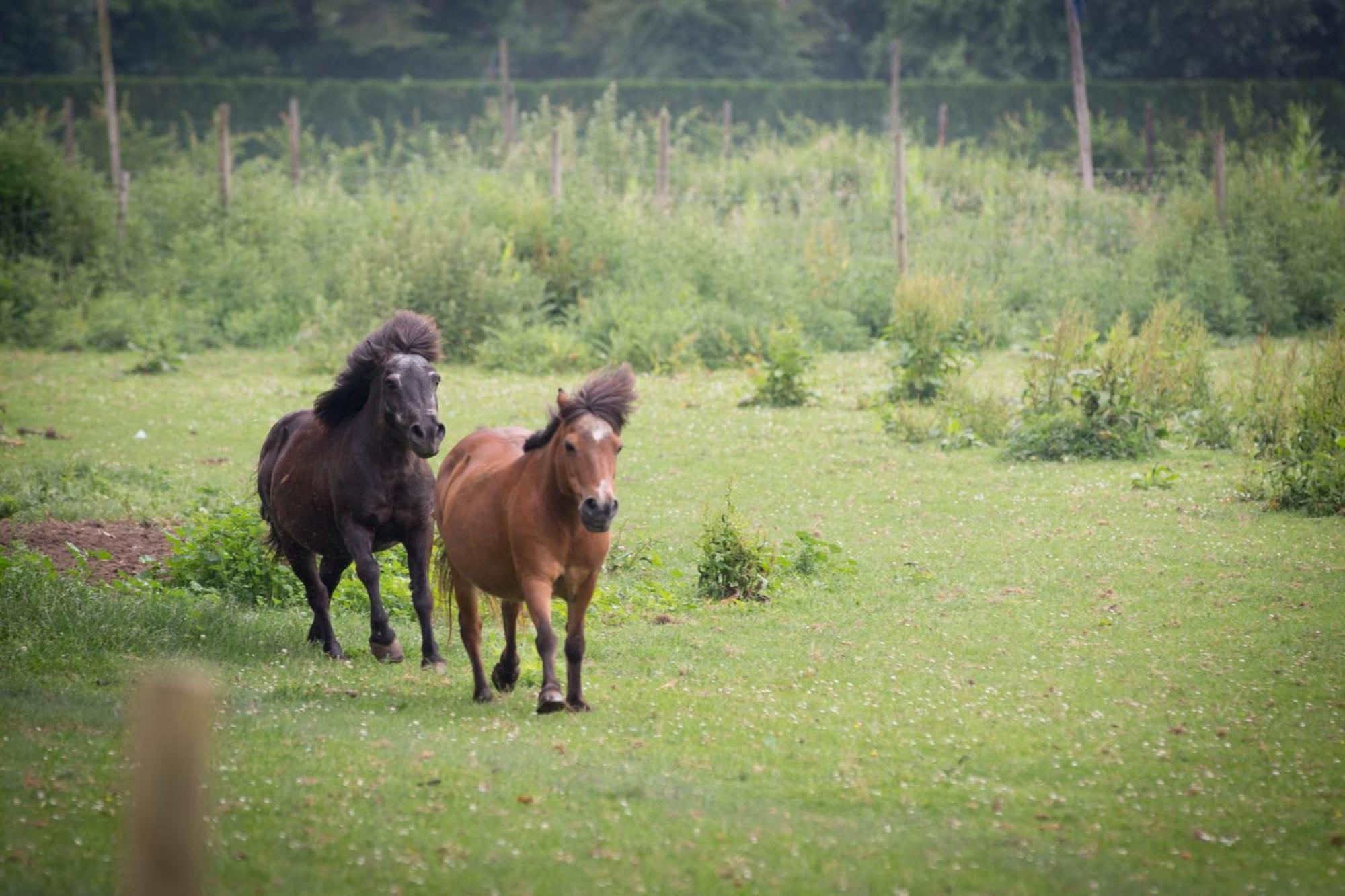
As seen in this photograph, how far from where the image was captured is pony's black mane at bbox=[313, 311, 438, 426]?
952cm

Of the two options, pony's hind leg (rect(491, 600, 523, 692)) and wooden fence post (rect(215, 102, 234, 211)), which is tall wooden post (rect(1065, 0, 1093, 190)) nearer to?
wooden fence post (rect(215, 102, 234, 211))

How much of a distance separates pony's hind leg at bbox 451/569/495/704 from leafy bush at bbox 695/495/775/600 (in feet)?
9.44

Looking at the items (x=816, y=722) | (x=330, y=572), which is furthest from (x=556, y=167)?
(x=816, y=722)

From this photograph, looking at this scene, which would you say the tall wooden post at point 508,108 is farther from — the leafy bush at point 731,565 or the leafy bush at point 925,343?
the leafy bush at point 731,565

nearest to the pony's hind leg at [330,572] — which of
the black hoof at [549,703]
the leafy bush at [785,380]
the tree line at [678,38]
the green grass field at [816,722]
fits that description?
the green grass field at [816,722]

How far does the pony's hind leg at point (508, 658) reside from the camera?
8.29m

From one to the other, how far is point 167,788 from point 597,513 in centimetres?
409

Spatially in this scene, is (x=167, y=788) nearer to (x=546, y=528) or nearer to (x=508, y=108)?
(x=546, y=528)

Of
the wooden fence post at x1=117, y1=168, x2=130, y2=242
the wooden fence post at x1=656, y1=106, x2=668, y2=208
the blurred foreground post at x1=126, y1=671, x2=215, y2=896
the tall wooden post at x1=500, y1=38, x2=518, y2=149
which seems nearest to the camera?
the blurred foreground post at x1=126, y1=671, x2=215, y2=896

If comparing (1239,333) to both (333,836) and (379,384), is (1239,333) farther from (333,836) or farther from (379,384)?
(333,836)

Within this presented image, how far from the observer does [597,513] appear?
7.12 meters

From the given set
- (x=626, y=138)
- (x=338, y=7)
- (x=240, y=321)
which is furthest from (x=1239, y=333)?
(x=338, y=7)

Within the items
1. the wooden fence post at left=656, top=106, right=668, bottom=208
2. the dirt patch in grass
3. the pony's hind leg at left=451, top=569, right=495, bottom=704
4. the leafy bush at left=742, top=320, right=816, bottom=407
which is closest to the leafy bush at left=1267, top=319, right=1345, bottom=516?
the leafy bush at left=742, top=320, right=816, bottom=407

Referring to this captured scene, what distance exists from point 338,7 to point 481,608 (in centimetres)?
5079
